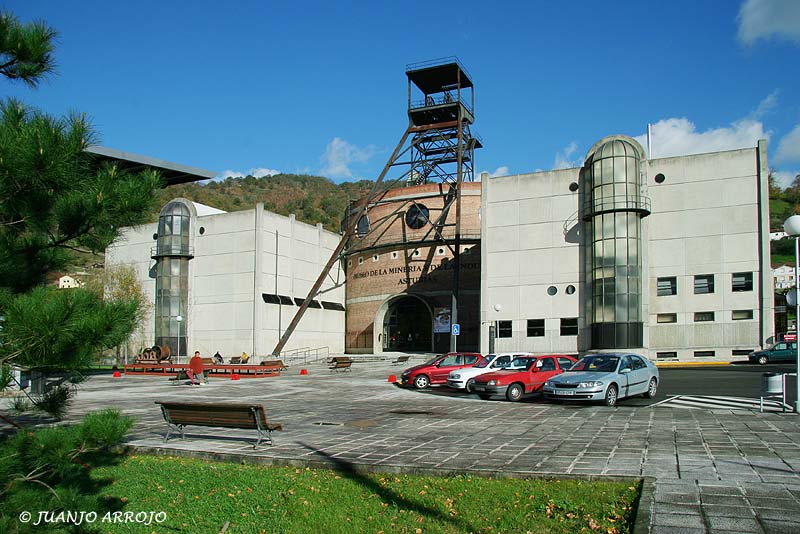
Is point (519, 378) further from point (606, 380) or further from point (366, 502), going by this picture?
point (366, 502)

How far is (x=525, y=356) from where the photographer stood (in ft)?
69.8

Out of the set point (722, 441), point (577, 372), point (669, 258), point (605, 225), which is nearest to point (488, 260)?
point (605, 225)

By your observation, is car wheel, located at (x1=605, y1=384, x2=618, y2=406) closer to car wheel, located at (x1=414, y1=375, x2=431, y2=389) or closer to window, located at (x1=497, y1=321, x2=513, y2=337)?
car wheel, located at (x1=414, y1=375, x2=431, y2=389)

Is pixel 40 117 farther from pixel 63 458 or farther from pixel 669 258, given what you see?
pixel 669 258

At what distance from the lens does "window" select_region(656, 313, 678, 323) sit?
35.6 meters

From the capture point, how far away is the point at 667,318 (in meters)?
35.8

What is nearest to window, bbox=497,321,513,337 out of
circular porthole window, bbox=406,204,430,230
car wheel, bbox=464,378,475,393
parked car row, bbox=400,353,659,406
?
circular porthole window, bbox=406,204,430,230

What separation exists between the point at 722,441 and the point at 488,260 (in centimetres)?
2901

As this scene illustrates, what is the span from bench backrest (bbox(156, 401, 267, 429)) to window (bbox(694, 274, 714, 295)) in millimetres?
30491

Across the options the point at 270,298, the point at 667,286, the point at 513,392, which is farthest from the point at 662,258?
the point at 270,298

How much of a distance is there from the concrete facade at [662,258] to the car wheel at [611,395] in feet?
63.5

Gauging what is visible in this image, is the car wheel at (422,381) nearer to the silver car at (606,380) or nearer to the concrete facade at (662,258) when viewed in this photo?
the silver car at (606,380)

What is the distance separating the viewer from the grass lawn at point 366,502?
6.79 meters

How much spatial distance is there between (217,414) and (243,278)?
36244 millimetres
